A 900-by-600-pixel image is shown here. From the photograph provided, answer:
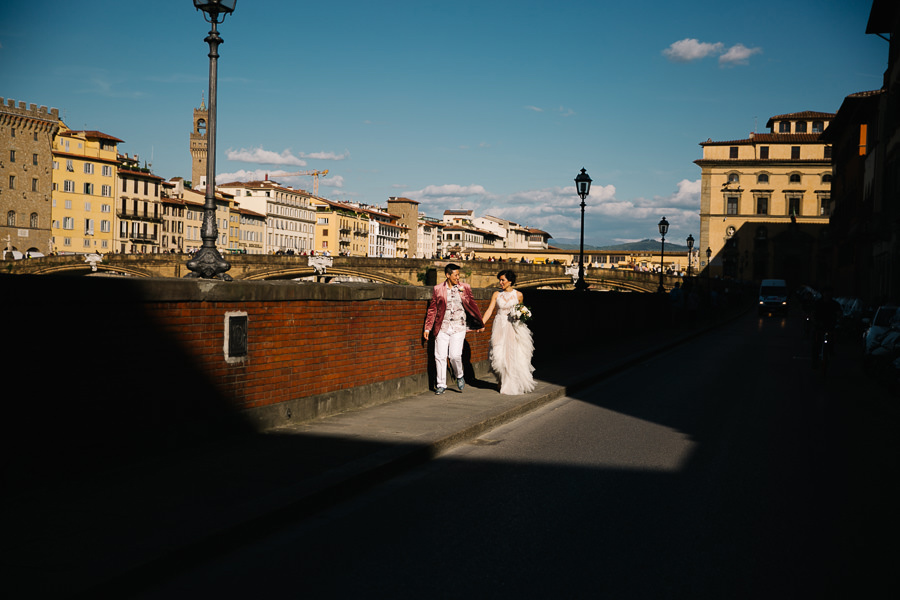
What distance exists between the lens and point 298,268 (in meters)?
87.8

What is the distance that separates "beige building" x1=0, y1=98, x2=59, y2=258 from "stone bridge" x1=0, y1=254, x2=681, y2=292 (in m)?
17.0

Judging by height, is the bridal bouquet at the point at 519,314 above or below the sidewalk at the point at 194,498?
above

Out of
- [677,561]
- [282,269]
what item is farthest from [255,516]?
[282,269]

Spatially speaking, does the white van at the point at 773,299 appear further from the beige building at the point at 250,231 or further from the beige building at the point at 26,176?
the beige building at the point at 250,231

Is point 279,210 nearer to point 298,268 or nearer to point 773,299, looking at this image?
point 298,268

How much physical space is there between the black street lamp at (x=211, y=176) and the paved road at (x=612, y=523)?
4150mm

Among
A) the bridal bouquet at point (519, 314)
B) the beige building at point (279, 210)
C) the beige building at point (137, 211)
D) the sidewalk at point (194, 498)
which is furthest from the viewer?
the beige building at point (279, 210)

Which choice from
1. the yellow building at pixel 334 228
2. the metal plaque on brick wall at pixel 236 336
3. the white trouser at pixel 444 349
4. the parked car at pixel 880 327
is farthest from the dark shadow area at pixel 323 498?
the yellow building at pixel 334 228

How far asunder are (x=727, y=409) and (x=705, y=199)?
346ft

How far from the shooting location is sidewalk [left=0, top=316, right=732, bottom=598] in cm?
447

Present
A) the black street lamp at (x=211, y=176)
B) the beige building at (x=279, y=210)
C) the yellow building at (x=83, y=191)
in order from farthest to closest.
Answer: the beige building at (x=279, y=210) → the yellow building at (x=83, y=191) → the black street lamp at (x=211, y=176)

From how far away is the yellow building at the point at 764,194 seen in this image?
110 m

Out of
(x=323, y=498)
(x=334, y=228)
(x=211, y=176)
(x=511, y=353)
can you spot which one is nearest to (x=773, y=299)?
(x=511, y=353)

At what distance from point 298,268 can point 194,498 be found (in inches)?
3269
